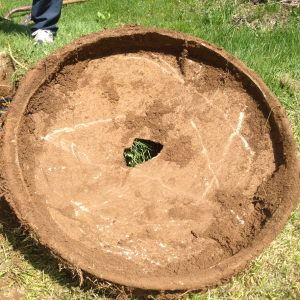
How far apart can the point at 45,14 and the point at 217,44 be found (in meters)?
1.87

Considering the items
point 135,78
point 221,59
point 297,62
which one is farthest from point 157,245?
point 297,62

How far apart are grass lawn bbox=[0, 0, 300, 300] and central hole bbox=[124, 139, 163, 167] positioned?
0.94 metres

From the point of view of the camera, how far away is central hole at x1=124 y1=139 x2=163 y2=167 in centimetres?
235

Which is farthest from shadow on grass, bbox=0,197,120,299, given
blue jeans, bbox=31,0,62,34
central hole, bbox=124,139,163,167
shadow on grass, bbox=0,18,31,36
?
shadow on grass, bbox=0,18,31,36

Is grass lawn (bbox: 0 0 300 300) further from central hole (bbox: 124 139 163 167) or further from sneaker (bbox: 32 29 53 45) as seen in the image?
central hole (bbox: 124 139 163 167)

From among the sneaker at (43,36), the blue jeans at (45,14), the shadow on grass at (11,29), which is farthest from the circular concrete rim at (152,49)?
the shadow on grass at (11,29)

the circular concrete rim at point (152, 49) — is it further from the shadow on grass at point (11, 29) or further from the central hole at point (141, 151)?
the shadow on grass at point (11, 29)

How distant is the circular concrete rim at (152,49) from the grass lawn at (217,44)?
30cm

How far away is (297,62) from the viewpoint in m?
2.93

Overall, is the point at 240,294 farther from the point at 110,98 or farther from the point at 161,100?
the point at 110,98

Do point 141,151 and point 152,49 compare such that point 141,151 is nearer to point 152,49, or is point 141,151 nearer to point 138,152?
point 138,152

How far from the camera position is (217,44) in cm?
308

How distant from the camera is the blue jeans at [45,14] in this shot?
122 inches

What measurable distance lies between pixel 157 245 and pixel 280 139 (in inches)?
41.9
